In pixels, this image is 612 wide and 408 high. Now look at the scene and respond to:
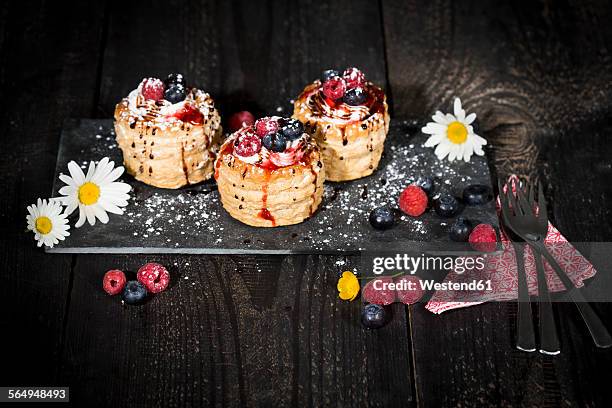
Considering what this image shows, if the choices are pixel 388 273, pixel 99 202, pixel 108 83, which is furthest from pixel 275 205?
pixel 108 83

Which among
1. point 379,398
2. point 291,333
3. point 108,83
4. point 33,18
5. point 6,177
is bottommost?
point 379,398

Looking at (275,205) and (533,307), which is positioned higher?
(275,205)

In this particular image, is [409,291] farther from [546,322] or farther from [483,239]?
[546,322]

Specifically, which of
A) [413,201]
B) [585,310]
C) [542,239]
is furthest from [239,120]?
[585,310]

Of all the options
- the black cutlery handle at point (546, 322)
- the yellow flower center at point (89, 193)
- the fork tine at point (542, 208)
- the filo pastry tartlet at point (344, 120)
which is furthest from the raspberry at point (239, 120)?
the black cutlery handle at point (546, 322)

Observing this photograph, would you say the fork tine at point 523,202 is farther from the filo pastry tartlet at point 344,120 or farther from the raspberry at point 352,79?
the raspberry at point 352,79

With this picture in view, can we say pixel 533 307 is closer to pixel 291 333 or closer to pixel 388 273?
pixel 388 273

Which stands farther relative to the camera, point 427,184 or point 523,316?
point 427,184

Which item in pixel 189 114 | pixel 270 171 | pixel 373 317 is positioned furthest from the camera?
pixel 189 114
